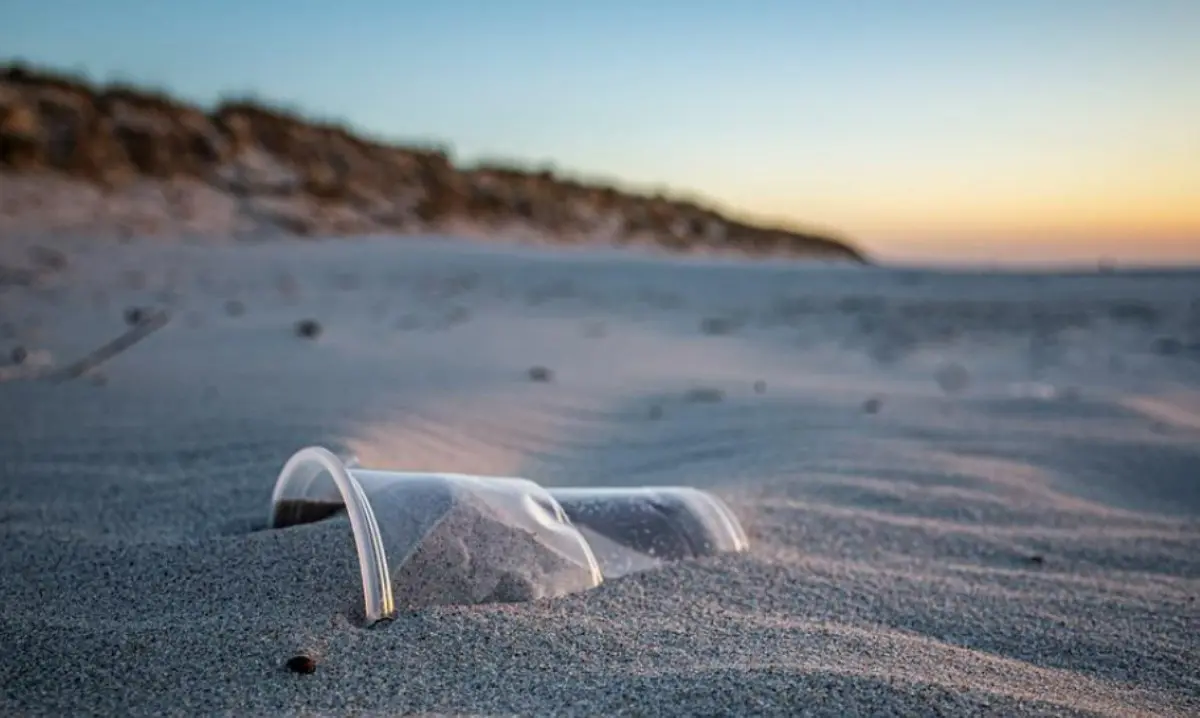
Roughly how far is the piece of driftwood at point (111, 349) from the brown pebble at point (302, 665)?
2713 mm

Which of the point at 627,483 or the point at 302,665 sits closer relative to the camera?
the point at 302,665

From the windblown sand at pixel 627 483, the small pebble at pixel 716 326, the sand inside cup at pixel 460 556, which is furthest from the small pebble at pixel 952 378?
the sand inside cup at pixel 460 556

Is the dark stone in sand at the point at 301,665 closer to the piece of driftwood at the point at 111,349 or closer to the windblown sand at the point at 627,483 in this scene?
the windblown sand at the point at 627,483

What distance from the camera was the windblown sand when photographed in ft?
4.98

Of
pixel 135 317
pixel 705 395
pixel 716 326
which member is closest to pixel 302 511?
pixel 705 395

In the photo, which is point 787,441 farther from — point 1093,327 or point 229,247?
point 229,247

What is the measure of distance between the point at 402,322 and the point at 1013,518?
4.05 meters

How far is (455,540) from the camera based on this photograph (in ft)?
5.88

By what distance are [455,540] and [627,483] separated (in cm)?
119

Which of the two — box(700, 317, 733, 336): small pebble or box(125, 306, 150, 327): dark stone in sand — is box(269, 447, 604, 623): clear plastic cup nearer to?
box(125, 306, 150, 327): dark stone in sand

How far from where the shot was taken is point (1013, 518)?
108 inches

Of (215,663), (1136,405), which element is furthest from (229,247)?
(215,663)

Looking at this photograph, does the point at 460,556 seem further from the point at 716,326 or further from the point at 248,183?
the point at 248,183

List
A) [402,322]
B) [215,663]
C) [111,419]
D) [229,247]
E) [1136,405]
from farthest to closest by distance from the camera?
[229,247]
[402,322]
[1136,405]
[111,419]
[215,663]
